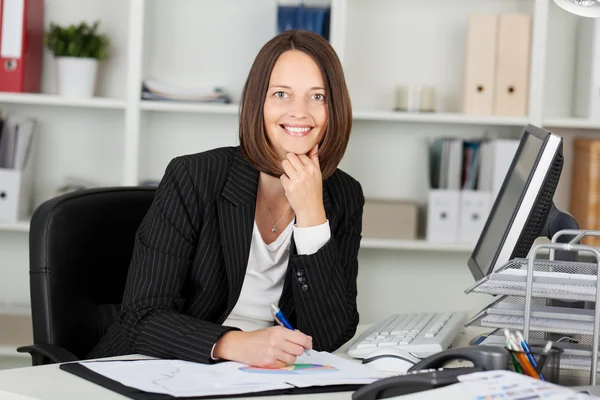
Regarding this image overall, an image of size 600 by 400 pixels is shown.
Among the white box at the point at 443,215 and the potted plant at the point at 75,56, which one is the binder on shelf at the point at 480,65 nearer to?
the white box at the point at 443,215

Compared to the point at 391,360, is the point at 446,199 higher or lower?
higher

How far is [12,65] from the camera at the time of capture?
301cm

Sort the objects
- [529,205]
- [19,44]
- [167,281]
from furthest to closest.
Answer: [19,44] → [167,281] → [529,205]

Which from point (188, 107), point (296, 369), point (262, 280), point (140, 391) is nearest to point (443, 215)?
point (188, 107)

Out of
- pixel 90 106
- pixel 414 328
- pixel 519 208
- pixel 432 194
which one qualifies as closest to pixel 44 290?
pixel 414 328

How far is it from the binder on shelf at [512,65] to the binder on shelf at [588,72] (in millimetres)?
215

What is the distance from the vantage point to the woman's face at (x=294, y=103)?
1658 mm

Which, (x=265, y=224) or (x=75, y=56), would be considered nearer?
(x=265, y=224)

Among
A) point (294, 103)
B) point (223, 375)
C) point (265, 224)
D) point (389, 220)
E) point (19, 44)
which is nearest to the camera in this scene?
point (223, 375)

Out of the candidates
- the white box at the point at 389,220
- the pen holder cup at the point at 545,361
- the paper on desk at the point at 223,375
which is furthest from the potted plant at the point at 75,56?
the pen holder cup at the point at 545,361

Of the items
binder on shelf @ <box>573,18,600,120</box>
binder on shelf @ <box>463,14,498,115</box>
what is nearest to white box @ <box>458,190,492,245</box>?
binder on shelf @ <box>463,14,498,115</box>

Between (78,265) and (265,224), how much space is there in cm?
40

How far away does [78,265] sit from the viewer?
180cm

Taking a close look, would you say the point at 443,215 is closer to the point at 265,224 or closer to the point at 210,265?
the point at 265,224
